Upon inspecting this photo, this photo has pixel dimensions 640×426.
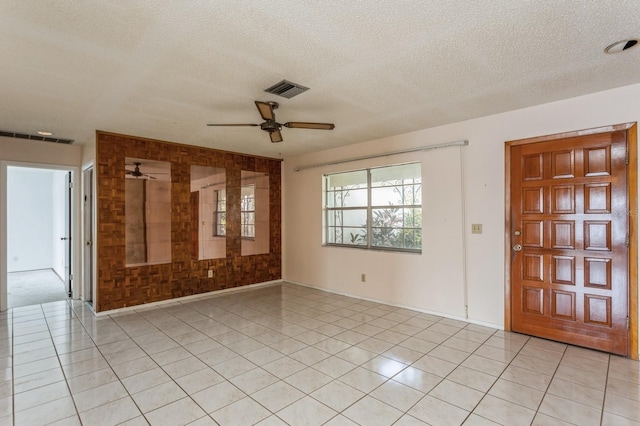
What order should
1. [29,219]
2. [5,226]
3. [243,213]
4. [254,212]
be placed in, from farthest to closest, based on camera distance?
[29,219], [254,212], [243,213], [5,226]

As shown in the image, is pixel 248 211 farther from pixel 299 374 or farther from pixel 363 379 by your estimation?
pixel 363 379

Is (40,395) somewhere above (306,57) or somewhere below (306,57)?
below

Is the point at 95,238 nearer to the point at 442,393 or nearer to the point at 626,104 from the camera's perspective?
the point at 442,393

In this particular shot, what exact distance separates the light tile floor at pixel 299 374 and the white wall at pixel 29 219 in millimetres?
4866

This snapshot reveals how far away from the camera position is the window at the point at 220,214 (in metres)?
5.59

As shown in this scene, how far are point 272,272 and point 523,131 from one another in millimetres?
4836

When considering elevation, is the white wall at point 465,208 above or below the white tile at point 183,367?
above

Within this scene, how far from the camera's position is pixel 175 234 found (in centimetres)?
508

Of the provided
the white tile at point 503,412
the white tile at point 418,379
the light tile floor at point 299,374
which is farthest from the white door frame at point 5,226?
the white tile at point 503,412

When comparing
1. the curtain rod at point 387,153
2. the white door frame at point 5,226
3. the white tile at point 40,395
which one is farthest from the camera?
the white door frame at point 5,226

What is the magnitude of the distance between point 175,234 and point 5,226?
7.72ft

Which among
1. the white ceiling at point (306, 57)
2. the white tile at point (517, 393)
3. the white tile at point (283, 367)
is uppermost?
the white ceiling at point (306, 57)

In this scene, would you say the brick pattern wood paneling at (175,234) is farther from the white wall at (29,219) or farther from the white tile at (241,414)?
the white wall at (29,219)

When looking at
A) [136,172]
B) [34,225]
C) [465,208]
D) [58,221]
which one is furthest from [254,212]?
[34,225]
